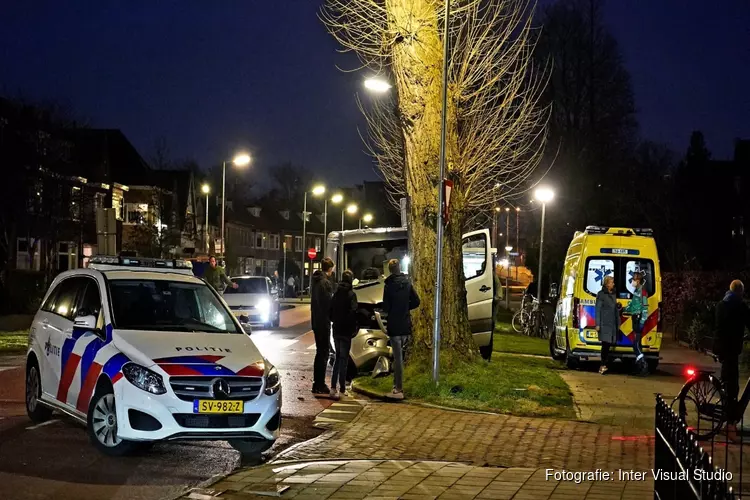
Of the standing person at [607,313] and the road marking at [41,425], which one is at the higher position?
the standing person at [607,313]

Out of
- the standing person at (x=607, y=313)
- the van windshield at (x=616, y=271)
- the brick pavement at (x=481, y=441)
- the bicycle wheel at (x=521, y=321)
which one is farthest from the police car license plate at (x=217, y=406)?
the bicycle wheel at (x=521, y=321)

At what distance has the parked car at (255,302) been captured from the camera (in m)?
30.9

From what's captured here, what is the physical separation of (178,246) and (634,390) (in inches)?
1913

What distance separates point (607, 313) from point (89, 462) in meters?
12.2

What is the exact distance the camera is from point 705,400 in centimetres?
1115

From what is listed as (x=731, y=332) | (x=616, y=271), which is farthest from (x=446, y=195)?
(x=616, y=271)

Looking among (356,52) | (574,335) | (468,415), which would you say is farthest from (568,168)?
(468,415)

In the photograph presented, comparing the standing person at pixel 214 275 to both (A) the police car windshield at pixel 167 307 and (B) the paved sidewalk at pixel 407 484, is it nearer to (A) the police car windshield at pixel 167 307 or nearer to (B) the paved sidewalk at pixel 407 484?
(A) the police car windshield at pixel 167 307

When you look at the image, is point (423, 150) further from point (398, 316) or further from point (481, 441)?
point (481, 441)

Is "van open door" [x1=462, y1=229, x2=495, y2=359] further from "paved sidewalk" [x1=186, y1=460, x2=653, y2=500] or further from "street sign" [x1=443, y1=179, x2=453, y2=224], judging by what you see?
"paved sidewalk" [x1=186, y1=460, x2=653, y2=500]

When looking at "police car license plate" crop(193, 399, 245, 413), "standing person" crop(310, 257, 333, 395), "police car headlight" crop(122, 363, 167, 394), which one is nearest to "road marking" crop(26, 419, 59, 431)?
"police car headlight" crop(122, 363, 167, 394)

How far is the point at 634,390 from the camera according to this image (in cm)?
1652

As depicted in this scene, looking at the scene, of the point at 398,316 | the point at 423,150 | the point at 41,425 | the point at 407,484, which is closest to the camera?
the point at 407,484

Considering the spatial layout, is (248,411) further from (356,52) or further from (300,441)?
(356,52)
